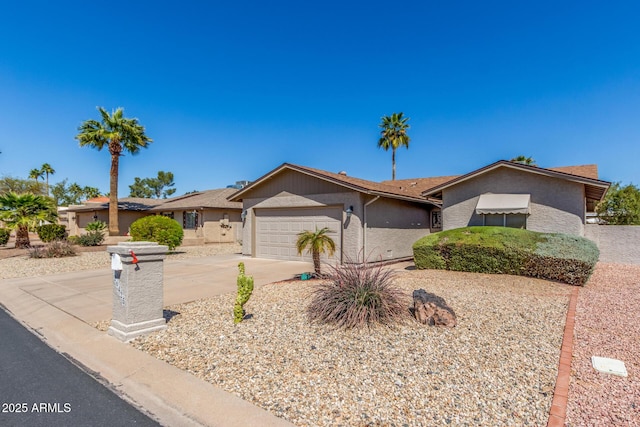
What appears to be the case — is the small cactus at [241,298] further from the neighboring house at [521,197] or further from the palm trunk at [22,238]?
the palm trunk at [22,238]

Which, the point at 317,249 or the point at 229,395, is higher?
the point at 317,249

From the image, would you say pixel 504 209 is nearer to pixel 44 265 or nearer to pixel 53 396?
pixel 53 396

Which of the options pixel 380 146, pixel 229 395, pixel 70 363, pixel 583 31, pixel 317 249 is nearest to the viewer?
pixel 229 395

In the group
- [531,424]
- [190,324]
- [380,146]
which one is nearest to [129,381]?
[190,324]

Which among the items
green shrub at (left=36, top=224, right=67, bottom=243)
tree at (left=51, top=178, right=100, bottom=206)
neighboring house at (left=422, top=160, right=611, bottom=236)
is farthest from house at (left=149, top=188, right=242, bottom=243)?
tree at (left=51, top=178, right=100, bottom=206)

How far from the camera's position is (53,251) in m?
15.4

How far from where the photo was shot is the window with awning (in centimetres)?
1269

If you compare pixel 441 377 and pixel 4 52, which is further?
pixel 4 52

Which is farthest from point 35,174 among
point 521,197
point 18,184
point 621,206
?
point 621,206

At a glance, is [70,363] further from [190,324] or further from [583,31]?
[583,31]

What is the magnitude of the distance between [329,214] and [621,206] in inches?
795

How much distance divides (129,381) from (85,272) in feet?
32.5

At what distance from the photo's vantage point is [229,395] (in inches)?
135

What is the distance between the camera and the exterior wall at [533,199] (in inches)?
490
